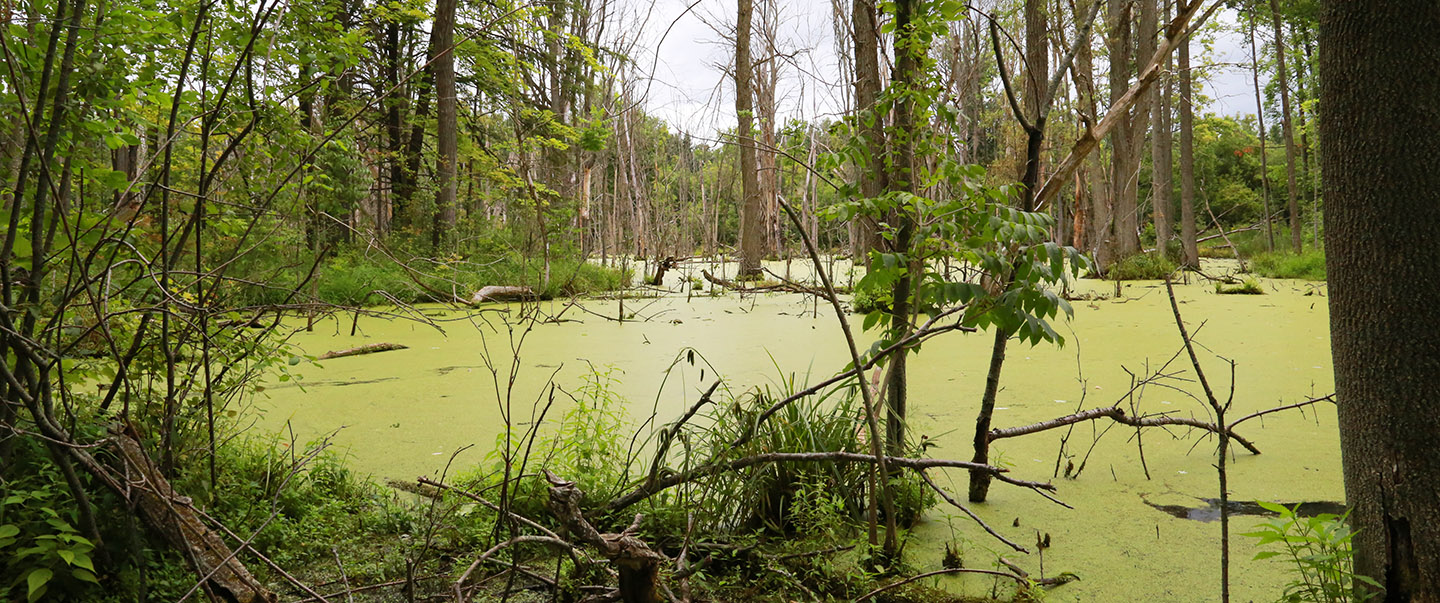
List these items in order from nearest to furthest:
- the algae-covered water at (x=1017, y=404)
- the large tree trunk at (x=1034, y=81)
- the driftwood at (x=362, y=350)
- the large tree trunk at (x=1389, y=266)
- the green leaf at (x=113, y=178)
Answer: the large tree trunk at (x=1389, y=266) < the green leaf at (x=113, y=178) < the algae-covered water at (x=1017, y=404) < the large tree trunk at (x=1034, y=81) < the driftwood at (x=362, y=350)

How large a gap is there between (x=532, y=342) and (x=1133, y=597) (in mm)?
3851

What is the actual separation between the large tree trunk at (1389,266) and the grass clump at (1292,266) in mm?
9922

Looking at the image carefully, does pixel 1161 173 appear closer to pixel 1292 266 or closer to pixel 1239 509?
pixel 1292 266

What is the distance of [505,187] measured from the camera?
10914 mm

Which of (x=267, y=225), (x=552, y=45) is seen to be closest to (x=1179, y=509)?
(x=267, y=225)

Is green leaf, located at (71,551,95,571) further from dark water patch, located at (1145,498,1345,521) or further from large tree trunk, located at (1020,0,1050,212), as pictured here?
dark water patch, located at (1145,498,1345,521)

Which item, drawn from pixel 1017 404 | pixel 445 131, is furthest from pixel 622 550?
pixel 445 131

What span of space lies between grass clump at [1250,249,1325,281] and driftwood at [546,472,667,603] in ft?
35.0

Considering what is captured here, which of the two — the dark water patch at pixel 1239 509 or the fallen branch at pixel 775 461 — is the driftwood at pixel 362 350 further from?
the dark water patch at pixel 1239 509

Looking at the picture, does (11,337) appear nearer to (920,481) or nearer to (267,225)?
(920,481)

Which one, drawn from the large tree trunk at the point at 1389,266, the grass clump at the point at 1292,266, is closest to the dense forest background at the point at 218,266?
the large tree trunk at the point at 1389,266

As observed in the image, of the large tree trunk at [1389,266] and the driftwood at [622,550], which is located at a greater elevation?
the large tree trunk at [1389,266]

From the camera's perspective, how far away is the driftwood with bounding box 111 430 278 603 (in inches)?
56.5

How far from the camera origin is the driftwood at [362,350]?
421 cm
